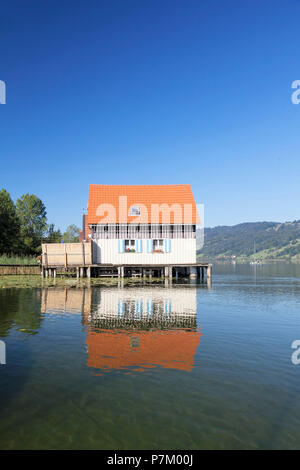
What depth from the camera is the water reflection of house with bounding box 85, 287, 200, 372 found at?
845 centimetres

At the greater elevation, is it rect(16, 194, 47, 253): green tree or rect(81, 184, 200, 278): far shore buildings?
rect(16, 194, 47, 253): green tree

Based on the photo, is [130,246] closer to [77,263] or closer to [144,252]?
[144,252]

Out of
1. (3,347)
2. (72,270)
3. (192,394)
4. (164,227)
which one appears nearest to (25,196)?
(72,270)

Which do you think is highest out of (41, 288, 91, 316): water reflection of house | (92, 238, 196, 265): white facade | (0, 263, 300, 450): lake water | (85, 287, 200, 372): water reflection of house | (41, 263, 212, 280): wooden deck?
(92, 238, 196, 265): white facade

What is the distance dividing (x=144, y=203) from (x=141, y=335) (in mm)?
28866

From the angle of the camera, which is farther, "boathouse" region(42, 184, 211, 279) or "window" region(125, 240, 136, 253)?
"window" region(125, 240, 136, 253)

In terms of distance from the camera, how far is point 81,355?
8953 millimetres

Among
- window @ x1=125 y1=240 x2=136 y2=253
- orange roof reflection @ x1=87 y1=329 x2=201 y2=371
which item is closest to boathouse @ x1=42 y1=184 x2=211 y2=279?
window @ x1=125 y1=240 x2=136 y2=253

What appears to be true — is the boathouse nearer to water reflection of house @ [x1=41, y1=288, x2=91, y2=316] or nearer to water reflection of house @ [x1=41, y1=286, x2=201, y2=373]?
water reflection of house @ [x1=41, y1=288, x2=91, y2=316]

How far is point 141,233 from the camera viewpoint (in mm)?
36875

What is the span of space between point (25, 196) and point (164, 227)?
45.7 metres

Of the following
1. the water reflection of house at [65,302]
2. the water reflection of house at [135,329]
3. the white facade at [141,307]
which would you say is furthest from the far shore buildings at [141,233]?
the water reflection of house at [135,329]

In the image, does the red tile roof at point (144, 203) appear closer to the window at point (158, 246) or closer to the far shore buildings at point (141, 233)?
the far shore buildings at point (141, 233)

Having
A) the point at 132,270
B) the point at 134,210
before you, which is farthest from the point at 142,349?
the point at 132,270
